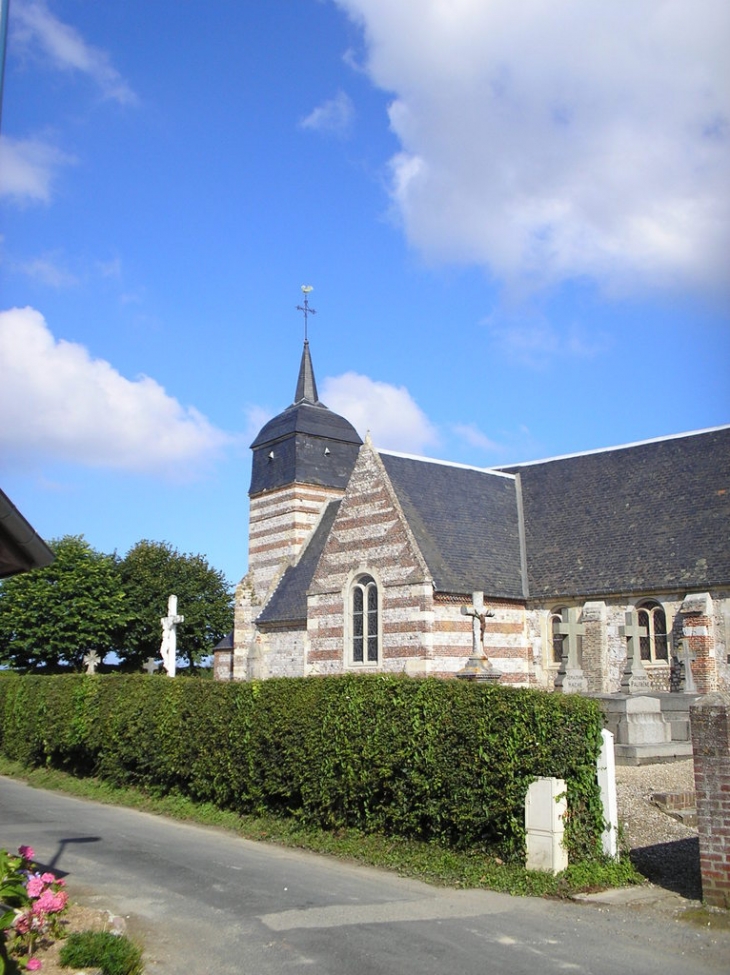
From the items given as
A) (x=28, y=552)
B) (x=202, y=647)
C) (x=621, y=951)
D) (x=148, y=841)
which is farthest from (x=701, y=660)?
(x=202, y=647)

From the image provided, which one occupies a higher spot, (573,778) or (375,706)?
(375,706)

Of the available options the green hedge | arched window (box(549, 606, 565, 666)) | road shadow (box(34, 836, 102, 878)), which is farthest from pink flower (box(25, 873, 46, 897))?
arched window (box(549, 606, 565, 666))

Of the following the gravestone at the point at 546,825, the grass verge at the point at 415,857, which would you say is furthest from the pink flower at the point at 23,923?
the gravestone at the point at 546,825

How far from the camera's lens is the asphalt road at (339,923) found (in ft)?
24.7

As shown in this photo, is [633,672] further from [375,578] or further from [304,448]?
[304,448]

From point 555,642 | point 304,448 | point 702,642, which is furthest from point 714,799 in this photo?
point 304,448

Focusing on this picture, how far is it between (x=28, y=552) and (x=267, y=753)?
314 inches

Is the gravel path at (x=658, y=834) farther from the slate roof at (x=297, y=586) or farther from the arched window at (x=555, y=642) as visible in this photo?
the slate roof at (x=297, y=586)

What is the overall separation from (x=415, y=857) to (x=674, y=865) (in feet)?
9.93

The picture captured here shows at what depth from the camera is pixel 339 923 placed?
28.6 ft

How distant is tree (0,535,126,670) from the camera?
142 ft

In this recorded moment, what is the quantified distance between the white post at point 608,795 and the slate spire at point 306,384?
3013 centimetres

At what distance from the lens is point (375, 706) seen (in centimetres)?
1240

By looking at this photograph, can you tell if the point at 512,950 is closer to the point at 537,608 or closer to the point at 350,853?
the point at 350,853
